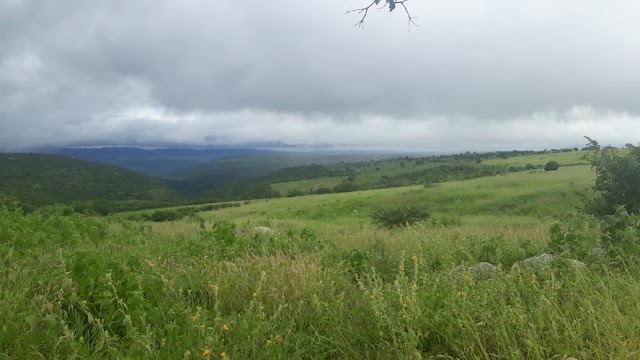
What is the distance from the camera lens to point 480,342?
3627mm

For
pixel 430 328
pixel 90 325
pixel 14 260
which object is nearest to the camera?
pixel 430 328

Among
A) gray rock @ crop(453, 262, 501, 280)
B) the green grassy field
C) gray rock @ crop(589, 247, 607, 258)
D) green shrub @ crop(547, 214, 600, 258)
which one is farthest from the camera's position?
green shrub @ crop(547, 214, 600, 258)

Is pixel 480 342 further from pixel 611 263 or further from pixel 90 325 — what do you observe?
pixel 90 325

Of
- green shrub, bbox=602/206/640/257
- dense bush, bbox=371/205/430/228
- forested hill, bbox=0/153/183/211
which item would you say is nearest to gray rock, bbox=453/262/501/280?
green shrub, bbox=602/206/640/257

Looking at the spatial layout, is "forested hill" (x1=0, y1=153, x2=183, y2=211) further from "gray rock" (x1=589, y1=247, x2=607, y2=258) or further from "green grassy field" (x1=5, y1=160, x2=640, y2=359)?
"gray rock" (x1=589, y1=247, x2=607, y2=258)

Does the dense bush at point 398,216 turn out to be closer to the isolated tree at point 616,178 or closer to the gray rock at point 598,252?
the isolated tree at point 616,178

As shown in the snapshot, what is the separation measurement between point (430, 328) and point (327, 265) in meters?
2.88

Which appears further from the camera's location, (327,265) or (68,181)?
(68,181)

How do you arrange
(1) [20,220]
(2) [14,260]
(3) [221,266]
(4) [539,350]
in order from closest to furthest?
(4) [539,350] → (3) [221,266] → (2) [14,260] → (1) [20,220]

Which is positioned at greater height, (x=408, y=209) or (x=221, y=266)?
(x=221, y=266)

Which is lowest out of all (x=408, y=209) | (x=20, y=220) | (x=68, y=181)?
(x=68, y=181)

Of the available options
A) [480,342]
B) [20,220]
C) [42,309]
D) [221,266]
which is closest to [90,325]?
[42,309]

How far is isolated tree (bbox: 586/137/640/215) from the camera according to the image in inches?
687

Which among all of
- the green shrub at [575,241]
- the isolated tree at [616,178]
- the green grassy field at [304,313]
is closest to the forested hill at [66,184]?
the isolated tree at [616,178]
